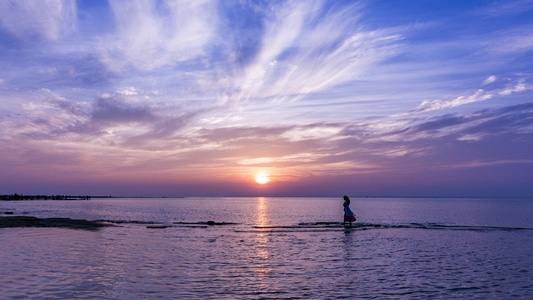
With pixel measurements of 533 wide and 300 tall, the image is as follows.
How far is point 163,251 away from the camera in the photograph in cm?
2862

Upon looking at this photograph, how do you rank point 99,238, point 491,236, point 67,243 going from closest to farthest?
point 67,243 → point 99,238 → point 491,236

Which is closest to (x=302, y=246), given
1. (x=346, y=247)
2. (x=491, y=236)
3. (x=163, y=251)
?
(x=346, y=247)

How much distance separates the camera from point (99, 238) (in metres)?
35.8

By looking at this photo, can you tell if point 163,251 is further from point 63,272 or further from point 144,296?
point 144,296

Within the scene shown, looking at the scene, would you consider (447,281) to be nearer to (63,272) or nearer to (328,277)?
(328,277)

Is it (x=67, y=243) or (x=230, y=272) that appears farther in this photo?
(x=67, y=243)

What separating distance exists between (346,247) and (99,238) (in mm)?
21028

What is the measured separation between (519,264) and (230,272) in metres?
17.7

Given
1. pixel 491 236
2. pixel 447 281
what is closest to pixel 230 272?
pixel 447 281

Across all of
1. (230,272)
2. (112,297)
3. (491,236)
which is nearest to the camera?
(112,297)

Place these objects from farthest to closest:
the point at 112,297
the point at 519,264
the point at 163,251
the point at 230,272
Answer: the point at 163,251
the point at 519,264
the point at 230,272
the point at 112,297

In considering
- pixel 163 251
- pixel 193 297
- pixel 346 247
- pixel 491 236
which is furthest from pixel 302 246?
pixel 491 236

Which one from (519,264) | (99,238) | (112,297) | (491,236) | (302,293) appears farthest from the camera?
(491,236)

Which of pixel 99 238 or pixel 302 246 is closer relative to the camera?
pixel 302 246
